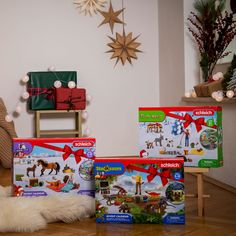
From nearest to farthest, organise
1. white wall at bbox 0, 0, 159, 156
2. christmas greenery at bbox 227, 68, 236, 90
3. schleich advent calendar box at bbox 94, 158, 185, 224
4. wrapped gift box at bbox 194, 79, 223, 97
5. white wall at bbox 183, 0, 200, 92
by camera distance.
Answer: schleich advent calendar box at bbox 94, 158, 185, 224 < christmas greenery at bbox 227, 68, 236, 90 < wrapped gift box at bbox 194, 79, 223, 97 < white wall at bbox 183, 0, 200, 92 < white wall at bbox 0, 0, 159, 156

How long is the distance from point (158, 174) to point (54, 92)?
220 centimetres

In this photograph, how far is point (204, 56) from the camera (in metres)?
3.40

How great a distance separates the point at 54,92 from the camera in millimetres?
4023

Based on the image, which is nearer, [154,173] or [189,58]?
[154,173]

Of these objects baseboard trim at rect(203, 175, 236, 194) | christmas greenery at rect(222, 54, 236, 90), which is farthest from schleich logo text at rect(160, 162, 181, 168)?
christmas greenery at rect(222, 54, 236, 90)

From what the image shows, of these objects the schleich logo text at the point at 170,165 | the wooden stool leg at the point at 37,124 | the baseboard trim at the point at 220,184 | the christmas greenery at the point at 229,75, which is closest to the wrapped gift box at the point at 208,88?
the christmas greenery at the point at 229,75

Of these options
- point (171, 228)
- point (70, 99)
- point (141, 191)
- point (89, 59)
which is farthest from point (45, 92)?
point (171, 228)

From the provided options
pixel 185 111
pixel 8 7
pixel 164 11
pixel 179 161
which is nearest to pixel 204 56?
pixel 164 11

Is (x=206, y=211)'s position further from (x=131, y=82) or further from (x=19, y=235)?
(x=131, y=82)

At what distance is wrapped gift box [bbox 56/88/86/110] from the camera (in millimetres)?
3959

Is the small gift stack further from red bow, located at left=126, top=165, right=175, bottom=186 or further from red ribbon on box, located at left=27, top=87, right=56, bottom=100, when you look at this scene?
red bow, located at left=126, top=165, right=175, bottom=186

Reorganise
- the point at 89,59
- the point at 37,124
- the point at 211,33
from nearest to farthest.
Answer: the point at 211,33 → the point at 37,124 → the point at 89,59

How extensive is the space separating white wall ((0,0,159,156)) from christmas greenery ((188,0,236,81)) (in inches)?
38.0

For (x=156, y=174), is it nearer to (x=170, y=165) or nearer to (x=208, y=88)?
(x=170, y=165)
